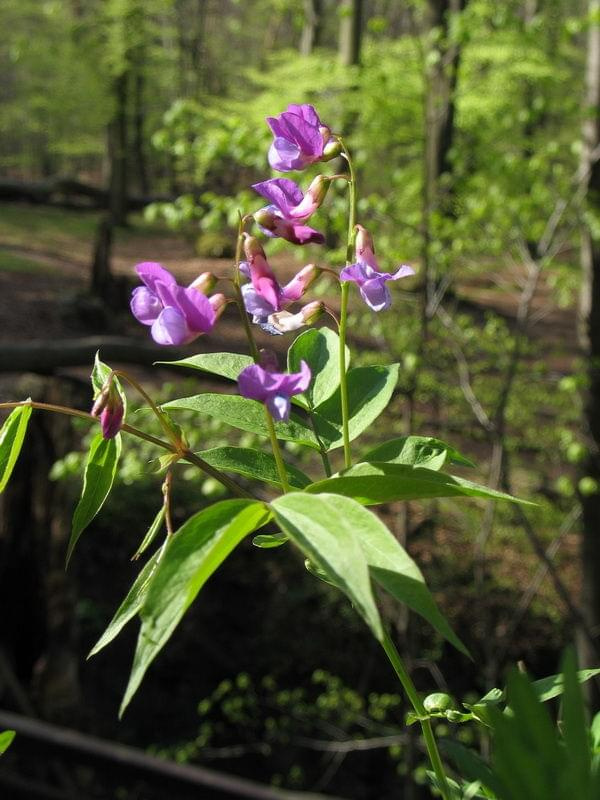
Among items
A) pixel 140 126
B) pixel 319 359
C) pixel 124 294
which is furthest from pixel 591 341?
pixel 140 126

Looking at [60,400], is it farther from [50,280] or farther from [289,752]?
[50,280]

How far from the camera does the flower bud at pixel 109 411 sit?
573 millimetres

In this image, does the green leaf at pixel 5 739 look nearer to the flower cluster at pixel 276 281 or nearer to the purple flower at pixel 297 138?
the flower cluster at pixel 276 281

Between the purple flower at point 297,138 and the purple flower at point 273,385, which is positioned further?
the purple flower at point 297,138

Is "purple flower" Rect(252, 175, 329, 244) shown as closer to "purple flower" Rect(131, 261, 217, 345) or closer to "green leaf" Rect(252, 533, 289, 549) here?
"purple flower" Rect(131, 261, 217, 345)

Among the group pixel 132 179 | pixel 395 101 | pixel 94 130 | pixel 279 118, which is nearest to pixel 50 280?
pixel 395 101

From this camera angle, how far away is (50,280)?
1323 centimetres

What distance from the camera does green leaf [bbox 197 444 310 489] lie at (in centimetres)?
63

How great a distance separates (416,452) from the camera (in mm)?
610

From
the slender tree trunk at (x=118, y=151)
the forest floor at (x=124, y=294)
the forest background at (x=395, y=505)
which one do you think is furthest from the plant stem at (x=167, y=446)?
the slender tree trunk at (x=118, y=151)

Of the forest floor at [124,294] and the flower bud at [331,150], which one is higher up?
the flower bud at [331,150]

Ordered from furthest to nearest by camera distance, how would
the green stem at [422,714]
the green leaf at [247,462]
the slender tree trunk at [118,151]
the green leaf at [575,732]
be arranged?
the slender tree trunk at [118,151] < the green leaf at [247,462] < the green stem at [422,714] < the green leaf at [575,732]

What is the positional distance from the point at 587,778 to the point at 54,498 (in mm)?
3860

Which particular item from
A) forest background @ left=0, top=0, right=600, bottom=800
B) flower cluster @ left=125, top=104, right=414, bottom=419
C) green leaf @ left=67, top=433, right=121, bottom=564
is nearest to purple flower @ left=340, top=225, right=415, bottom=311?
flower cluster @ left=125, top=104, right=414, bottom=419
